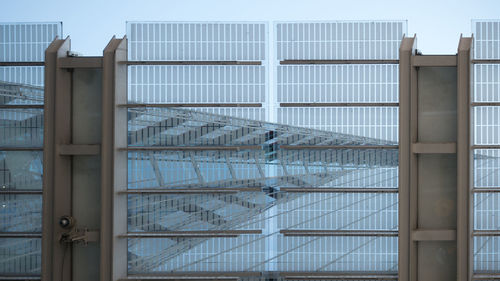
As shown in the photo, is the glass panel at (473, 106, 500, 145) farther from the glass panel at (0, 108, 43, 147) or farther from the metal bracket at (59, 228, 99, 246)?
the glass panel at (0, 108, 43, 147)

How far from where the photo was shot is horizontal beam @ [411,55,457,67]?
25.2 feet

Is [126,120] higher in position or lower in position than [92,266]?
higher

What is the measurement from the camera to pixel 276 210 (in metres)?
7.91

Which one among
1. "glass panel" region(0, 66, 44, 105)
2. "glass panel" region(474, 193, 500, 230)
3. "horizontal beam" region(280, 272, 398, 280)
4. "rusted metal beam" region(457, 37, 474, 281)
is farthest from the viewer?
"glass panel" region(0, 66, 44, 105)

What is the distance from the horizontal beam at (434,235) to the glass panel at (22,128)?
6.90m

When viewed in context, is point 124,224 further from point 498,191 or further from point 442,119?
point 498,191

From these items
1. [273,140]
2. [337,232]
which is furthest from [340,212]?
[273,140]

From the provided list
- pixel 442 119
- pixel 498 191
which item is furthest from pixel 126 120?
pixel 498 191

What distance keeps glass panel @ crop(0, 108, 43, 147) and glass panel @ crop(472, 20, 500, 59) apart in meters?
7.85

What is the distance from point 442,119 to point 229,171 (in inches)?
153

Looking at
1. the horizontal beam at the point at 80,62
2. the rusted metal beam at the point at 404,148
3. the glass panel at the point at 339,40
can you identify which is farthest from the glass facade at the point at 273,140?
the horizontal beam at the point at 80,62

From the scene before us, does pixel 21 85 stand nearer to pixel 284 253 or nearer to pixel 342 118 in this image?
pixel 284 253

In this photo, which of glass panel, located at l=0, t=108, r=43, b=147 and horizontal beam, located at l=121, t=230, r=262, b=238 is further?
glass panel, located at l=0, t=108, r=43, b=147

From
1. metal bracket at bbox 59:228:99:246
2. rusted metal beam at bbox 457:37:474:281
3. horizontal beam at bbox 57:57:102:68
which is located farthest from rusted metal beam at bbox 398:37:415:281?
metal bracket at bbox 59:228:99:246
